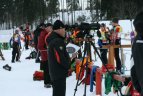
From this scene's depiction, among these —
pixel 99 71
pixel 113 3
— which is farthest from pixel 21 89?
pixel 113 3

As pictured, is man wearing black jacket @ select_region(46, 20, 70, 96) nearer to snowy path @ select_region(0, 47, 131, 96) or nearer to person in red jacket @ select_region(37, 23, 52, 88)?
snowy path @ select_region(0, 47, 131, 96)

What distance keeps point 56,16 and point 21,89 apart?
267 feet

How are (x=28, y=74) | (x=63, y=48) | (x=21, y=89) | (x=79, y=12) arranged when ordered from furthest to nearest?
(x=79, y=12) < (x=28, y=74) < (x=21, y=89) < (x=63, y=48)

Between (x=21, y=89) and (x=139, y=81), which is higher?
(x=139, y=81)

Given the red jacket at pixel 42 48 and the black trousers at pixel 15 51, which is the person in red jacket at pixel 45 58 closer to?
the red jacket at pixel 42 48

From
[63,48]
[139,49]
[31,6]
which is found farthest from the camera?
[31,6]

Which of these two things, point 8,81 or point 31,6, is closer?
point 8,81

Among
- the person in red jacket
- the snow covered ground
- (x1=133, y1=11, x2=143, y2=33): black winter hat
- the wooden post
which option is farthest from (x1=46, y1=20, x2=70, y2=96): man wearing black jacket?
the person in red jacket

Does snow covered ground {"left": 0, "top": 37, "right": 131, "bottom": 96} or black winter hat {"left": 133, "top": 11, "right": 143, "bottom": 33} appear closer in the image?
black winter hat {"left": 133, "top": 11, "right": 143, "bottom": 33}

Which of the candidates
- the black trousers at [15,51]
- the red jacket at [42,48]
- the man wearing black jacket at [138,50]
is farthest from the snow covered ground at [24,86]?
the man wearing black jacket at [138,50]

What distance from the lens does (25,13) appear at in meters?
74.1

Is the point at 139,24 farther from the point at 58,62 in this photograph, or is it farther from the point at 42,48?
the point at 42,48

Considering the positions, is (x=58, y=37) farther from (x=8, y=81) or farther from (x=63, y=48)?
(x=8, y=81)

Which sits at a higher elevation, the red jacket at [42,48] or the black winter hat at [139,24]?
the black winter hat at [139,24]
